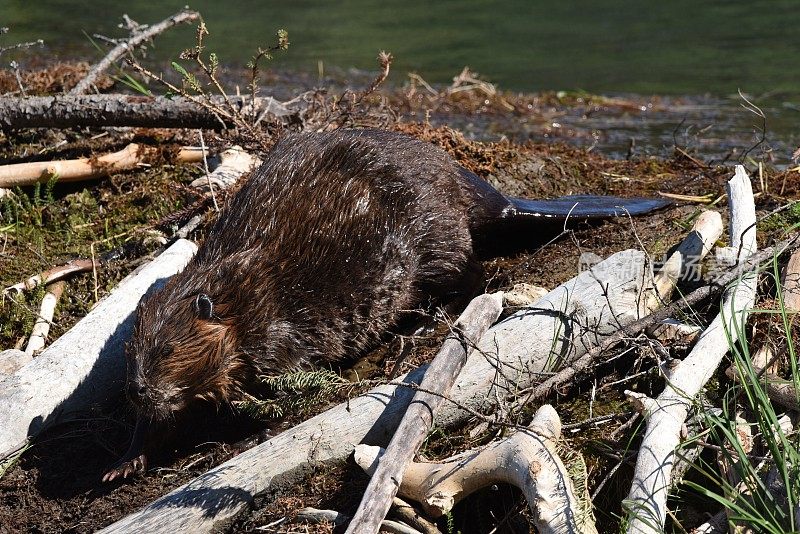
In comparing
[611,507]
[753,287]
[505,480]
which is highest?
[753,287]

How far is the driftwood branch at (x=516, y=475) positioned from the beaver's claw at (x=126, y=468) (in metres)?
0.91

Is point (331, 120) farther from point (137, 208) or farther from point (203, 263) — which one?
point (203, 263)

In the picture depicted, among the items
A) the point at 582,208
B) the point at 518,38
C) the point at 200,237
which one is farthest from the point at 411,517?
the point at 518,38

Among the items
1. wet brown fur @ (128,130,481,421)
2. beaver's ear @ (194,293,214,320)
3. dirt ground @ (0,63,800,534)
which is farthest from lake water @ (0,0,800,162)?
beaver's ear @ (194,293,214,320)

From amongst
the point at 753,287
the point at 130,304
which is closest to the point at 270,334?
the point at 130,304

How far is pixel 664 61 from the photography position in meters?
10.4

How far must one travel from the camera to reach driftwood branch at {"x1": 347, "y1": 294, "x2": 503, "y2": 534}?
8.82 feet

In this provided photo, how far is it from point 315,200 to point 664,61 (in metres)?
7.30

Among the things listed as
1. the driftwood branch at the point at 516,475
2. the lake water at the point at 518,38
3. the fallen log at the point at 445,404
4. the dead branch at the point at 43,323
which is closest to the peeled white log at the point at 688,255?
the fallen log at the point at 445,404

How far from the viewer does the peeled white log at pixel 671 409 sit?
2707 mm

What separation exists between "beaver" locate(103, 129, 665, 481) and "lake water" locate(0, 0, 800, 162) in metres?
4.37

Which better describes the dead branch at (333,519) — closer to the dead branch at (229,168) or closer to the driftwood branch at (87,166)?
the dead branch at (229,168)

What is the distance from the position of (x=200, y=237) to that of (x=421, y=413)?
227cm

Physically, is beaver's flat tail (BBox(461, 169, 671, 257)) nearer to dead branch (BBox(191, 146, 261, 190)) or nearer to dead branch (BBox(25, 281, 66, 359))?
dead branch (BBox(191, 146, 261, 190))
